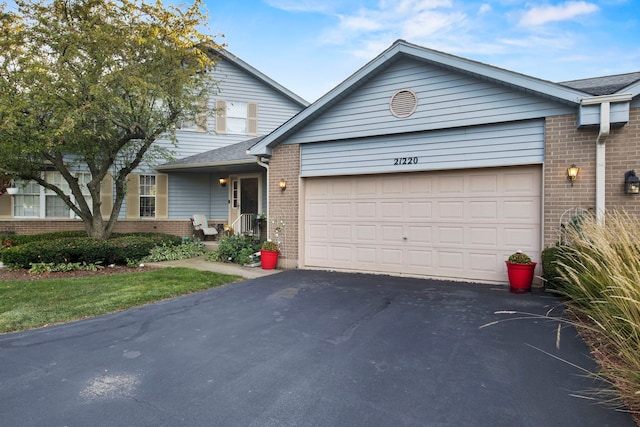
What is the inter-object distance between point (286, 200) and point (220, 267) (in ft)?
8.46

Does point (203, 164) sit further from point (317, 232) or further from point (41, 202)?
point (41, 202)

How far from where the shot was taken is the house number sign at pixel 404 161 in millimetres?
7859

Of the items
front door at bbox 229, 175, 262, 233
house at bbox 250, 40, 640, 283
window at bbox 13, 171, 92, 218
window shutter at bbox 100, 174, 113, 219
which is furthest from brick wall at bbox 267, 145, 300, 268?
window at bbox 13, 171, 92, 218

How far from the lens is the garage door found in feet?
23.1

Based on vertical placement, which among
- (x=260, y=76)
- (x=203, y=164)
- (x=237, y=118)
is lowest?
(x=203, y=164)

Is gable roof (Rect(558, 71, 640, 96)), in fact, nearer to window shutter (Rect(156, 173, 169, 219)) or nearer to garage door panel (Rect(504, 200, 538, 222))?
garage door panel (Rect(504, 200, 538, 222))

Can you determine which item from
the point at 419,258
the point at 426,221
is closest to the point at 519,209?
the point at 426,221

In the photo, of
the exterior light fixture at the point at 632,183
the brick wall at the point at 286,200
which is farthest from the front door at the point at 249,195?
the exterior light fixture at the point at 632,183

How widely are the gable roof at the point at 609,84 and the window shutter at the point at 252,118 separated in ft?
37.2

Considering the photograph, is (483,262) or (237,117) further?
(237,117)

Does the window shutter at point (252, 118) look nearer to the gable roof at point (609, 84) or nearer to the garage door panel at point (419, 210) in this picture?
the garage door panel at point (419, 210)

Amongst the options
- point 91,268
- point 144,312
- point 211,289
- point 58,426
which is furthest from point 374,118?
point 91,268

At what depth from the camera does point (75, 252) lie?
9.05 m

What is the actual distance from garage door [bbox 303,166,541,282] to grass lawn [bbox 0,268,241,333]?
288 centimetres
